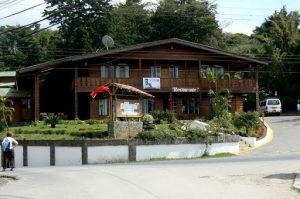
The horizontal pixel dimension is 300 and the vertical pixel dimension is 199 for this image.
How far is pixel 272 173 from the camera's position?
1834 cm

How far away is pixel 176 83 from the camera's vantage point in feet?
147

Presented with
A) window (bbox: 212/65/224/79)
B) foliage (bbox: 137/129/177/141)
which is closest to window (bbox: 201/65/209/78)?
window (bbox: 212/65/224/79)

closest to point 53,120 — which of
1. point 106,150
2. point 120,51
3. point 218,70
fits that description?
point 120,51

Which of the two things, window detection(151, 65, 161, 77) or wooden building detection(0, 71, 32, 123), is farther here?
wooden building detection(0, 71, 32, 123)

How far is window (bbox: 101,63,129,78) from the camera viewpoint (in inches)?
1791

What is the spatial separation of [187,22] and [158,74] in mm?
27848

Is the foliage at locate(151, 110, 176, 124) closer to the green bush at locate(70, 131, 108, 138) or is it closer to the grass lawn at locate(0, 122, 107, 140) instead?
the grass lawn at locate(0, 122, 107, 140)

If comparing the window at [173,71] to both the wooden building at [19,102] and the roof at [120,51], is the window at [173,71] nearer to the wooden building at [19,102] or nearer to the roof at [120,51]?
the roof at [120,51]

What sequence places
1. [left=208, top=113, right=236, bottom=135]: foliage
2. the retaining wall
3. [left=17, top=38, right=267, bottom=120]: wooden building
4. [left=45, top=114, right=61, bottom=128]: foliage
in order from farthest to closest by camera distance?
[left=17, top=38, right=267, bottom=120]: wooden building, [left=45, top=114, right=61, bottom=128]: foliage, [left=208, top=113, right=236, bottom=135]: foliage, the retaining wall

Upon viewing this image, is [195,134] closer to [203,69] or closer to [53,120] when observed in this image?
[53,120]

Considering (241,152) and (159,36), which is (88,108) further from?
(159,36)

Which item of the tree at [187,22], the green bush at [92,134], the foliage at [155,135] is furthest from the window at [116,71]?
the tree at [187,22]

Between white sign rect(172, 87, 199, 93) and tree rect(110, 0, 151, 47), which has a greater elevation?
tree rect(110, 0, 151, 47)

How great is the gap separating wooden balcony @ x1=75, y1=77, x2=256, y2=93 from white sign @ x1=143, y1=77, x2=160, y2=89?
333mm
